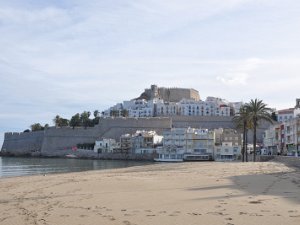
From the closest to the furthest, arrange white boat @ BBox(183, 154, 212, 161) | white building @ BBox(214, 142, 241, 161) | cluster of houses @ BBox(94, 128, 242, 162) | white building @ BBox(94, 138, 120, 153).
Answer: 1. white building @ BBox(214, 142, 241, 161)
2. cluster of houses @ BBox(94, 128, 242, 162)
3. white boat @ BBox(183, 154, 212, 161)
4. white building @ BBox(94, 138, 120, 153)

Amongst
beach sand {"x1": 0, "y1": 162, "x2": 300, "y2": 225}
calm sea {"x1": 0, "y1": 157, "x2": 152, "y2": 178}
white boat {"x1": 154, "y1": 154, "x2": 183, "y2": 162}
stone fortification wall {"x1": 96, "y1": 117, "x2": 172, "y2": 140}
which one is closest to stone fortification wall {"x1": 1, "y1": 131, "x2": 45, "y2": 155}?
stone fortification wall {"x1": 96, "y1": 117, "x2": 172, "y2": 140}

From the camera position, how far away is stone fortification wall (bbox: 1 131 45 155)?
165 m

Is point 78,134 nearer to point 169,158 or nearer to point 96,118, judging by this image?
point 96,118

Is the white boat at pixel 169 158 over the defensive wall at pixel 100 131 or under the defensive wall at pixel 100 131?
under

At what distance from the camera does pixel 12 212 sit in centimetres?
1302

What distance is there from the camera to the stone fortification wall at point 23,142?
164750 mm

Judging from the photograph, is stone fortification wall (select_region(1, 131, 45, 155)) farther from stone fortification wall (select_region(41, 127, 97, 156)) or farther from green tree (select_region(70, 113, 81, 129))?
green tree (select_region(70, 113, 81, 129))

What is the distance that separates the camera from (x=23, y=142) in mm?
173625

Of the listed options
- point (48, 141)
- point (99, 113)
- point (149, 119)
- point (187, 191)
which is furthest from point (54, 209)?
point (99, 113)

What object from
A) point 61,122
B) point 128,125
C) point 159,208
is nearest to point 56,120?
point 61,122

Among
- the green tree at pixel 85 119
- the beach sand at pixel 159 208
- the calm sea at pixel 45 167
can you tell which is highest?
the green tree at pixel 85 119

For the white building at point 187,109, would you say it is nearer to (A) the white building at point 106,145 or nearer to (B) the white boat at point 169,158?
(A) the white building at point 106,145

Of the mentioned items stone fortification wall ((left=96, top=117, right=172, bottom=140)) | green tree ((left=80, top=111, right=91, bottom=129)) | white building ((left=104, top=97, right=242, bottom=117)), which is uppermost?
white building ((left=104, top=97, right=242, bottom=117))

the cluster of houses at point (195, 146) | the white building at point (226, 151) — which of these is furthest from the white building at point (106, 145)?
the white building at point (226, 151)
